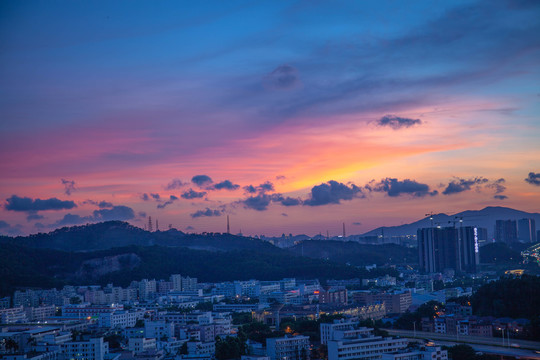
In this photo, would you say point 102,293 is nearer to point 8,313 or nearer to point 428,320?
point 8,313

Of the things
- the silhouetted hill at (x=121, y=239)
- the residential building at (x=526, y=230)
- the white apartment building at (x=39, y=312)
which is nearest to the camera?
the white apartment building at (x=39, y=312)

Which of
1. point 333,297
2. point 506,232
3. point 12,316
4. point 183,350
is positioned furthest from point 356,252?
point 183,350

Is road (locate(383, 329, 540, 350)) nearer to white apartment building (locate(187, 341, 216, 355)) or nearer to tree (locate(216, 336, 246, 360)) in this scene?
white apartment building (locate(187, 341, 216, 355))

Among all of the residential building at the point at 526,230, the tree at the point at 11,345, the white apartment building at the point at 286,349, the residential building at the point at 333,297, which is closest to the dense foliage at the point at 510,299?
the white apartment building at the point at 286,349

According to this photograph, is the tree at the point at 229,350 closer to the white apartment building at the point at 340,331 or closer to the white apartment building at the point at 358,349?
the white apartment building at the point at 340,331

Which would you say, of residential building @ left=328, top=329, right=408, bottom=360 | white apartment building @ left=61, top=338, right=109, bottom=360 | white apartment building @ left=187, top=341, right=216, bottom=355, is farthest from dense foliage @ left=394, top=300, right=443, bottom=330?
white apartment building @ left=61, top=338, right=109, bottom=360

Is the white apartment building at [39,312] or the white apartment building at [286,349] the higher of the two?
the white apartment building at [39,312]

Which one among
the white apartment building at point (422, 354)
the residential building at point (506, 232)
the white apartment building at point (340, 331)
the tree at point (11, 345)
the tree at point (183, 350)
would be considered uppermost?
the residential building at point (506, 232)
